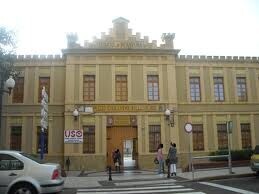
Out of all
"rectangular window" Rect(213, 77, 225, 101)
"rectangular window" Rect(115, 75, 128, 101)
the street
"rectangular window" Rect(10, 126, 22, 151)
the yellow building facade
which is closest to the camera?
the street

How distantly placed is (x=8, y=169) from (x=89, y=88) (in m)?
17.7

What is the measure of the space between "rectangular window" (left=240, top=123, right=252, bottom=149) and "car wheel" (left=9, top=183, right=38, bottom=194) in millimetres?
22291

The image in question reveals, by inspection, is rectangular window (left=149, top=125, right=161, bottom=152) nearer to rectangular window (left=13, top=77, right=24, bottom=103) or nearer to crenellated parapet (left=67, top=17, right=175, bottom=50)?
crenellated parapet (left=67, top=17, right=175, bottom=50)

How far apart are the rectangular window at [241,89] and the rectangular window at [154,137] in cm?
747

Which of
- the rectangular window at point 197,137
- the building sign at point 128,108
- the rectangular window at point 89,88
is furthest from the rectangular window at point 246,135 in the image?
the rectangular window at point 89,88

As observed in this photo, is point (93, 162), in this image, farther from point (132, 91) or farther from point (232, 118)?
point (232, 118)

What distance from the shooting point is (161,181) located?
18.7 m

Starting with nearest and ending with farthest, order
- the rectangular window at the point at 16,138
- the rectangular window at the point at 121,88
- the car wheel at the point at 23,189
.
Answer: the car wheel at the point at 23,189
the rectangular window at the point at 16,138
the rectangular window at the point at 121,88

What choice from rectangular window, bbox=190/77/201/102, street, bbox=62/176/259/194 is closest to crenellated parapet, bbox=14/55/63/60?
rectangular window, bbox=190/77/201/102

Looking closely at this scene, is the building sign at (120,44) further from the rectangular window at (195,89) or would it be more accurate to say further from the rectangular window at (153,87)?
the rectangular window at (195,89)

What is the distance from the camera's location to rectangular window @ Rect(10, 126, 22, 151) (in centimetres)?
2852

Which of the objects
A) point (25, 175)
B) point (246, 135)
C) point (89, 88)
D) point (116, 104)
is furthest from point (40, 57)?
point (25, 175)

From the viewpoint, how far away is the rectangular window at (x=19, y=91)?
29.2 metres

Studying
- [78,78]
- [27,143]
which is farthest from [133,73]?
[27,143]
